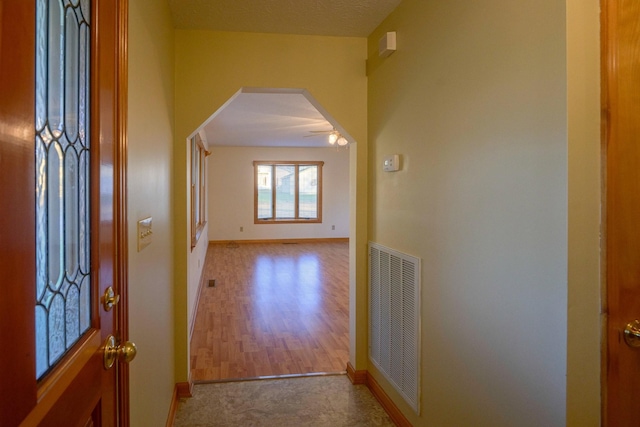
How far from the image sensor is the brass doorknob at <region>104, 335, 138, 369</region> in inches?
42.9

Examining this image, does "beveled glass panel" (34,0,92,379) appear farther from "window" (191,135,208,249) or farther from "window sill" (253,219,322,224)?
"window sill" (253,219,322,224)

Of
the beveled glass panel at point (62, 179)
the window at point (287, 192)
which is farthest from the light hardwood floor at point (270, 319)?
the window at point (287, 192)

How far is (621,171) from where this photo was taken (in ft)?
3.94

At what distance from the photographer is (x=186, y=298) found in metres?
2.73

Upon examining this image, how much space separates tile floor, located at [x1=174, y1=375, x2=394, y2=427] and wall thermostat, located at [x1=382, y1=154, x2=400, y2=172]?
1500 millimetres

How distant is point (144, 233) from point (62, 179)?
2.64 ft

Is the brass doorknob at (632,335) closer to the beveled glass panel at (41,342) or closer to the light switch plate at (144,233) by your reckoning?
the beveled glass panel at (41,342)

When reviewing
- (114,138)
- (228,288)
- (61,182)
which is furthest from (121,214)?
(228,288)

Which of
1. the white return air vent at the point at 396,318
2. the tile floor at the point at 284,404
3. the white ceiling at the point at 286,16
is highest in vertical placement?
the white ceiling at the point at 286,16

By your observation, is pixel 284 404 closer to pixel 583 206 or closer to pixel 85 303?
pixel 85 303

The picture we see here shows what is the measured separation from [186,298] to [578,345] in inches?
88.9

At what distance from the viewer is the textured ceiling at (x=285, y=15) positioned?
229 centimetres

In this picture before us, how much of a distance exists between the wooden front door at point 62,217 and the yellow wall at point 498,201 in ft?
4.15

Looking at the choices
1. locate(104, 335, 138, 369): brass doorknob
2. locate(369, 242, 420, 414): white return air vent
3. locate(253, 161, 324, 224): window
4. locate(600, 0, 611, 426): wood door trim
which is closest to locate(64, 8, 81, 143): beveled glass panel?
locate(104, 335, 138, 369): brass doorknob
